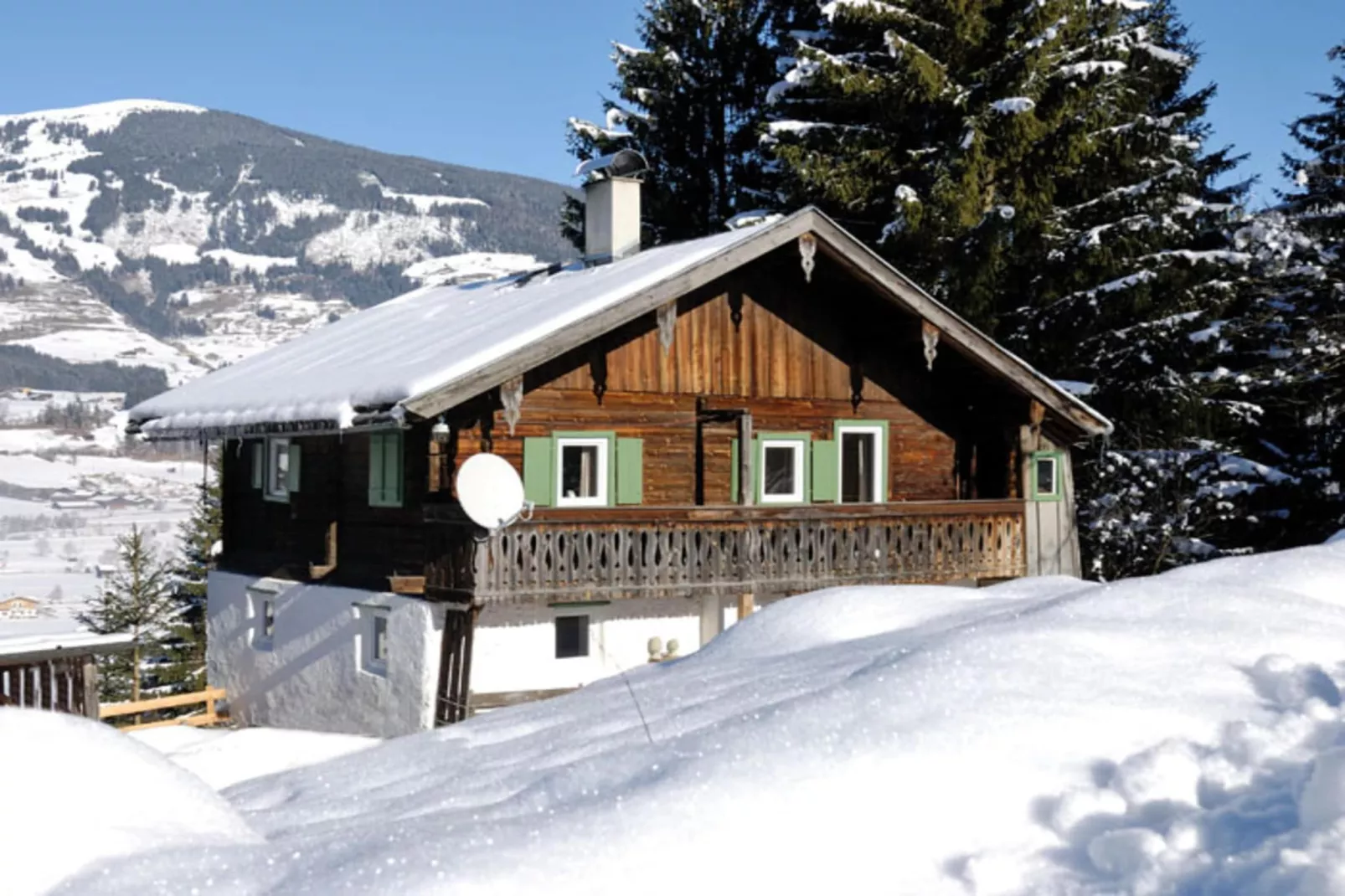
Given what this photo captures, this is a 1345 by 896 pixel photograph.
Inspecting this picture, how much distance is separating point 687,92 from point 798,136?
6813 millimetres

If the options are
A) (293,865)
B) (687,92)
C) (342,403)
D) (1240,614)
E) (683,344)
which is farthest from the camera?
(687,92)

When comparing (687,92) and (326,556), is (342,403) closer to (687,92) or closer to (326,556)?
(326,556)

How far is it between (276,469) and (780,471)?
8314 millimetres

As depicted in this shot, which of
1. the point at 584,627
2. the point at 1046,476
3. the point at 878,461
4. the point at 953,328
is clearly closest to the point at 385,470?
the point at 584,627

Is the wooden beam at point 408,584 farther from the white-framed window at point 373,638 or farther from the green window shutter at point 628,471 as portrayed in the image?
the green window shutter at point 628,471

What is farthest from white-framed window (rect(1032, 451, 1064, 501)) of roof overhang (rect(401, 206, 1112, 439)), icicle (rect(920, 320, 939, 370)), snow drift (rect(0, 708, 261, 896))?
snow drift (rect(0, 708, 261, 896))

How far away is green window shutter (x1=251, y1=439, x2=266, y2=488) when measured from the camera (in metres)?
22.8

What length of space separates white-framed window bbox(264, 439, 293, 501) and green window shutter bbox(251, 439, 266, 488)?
0.15 metres

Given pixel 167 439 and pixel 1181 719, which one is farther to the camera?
pixel 167 439

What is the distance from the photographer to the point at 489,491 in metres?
15.9

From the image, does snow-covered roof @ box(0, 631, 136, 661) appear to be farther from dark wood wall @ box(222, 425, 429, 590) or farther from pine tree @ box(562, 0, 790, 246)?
pine tree @ box(562, 0, 790, 246)

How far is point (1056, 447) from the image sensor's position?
21.5 m

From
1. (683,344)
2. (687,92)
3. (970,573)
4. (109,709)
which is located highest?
(687,92)

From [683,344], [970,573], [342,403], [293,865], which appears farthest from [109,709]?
[293,865]
